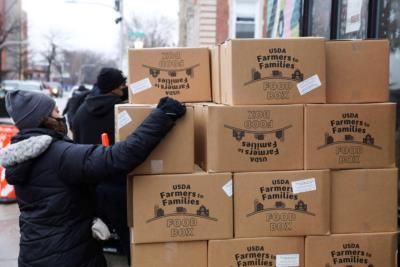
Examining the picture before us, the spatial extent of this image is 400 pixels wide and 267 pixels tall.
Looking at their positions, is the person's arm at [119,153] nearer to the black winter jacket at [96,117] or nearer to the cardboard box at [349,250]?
the cardboard box at [349,250]

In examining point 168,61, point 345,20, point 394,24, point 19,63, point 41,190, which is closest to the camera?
point 41,190

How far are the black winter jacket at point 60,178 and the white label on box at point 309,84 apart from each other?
735 mm

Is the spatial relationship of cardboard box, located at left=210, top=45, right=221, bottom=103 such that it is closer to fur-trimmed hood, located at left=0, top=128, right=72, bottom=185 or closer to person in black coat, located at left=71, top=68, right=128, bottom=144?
Answer: fur-trimmed hood, located at left=0, top=128, right=72, bottom=185

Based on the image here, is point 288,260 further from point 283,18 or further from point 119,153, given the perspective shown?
point 283,18

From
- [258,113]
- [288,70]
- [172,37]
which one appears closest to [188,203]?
[258,113]

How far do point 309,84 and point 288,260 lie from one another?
3.14 ft

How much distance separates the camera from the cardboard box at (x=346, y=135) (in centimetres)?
294

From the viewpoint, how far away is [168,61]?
3.25 metres

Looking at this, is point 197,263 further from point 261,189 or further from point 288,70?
point 288,70

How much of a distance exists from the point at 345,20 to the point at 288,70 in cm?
334

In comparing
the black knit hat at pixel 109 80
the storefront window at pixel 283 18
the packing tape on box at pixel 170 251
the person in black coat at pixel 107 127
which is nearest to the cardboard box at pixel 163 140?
the packing tape on box at pixel 170 251

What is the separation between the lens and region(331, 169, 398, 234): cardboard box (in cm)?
300

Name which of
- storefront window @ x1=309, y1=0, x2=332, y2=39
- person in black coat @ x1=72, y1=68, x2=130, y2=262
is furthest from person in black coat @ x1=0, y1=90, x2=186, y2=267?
storefront window @ x1=309, y1=0, x2=332, y2=39

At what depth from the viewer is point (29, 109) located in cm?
276
